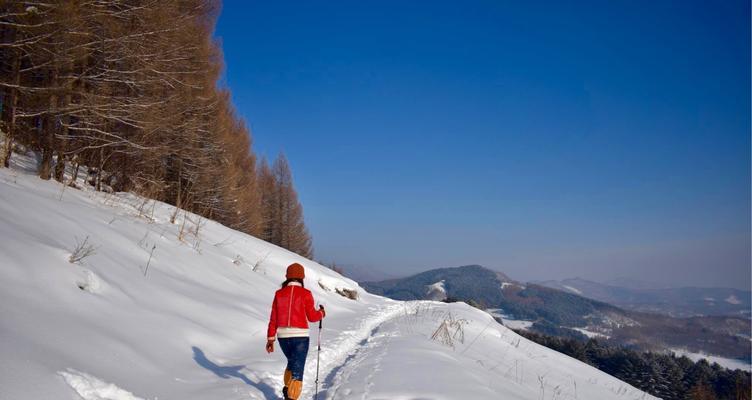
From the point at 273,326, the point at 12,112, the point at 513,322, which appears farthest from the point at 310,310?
the point at 513,322

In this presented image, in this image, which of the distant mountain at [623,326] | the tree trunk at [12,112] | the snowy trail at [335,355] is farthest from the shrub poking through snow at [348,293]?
the distant mountain at [623,326]

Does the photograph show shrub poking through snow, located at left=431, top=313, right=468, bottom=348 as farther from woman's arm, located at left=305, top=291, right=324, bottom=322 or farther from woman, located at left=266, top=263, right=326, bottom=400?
→ woman, located at left=266, top=263, right=326, bottom=400

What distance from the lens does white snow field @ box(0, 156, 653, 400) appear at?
3.23m

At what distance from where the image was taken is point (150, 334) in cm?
458

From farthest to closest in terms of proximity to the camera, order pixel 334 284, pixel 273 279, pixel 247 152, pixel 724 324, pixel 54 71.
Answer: pixel 724 324 < pixel 247 152 < pixel 334 284 < pixel 273 279 < pixel 54 71

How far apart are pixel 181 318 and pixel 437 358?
13.0ft

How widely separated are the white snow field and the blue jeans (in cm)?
51

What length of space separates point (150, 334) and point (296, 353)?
1860 millimetres

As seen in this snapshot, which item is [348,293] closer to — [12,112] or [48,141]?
[48,141]

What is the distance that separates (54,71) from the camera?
26.8ft

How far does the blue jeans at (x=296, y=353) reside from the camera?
4180mm

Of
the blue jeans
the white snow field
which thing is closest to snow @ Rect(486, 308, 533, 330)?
the white snow field

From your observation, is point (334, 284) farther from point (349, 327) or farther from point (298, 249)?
point (298, 249)

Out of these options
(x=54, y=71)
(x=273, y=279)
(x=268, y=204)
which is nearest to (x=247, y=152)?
(x=268, y=204)
